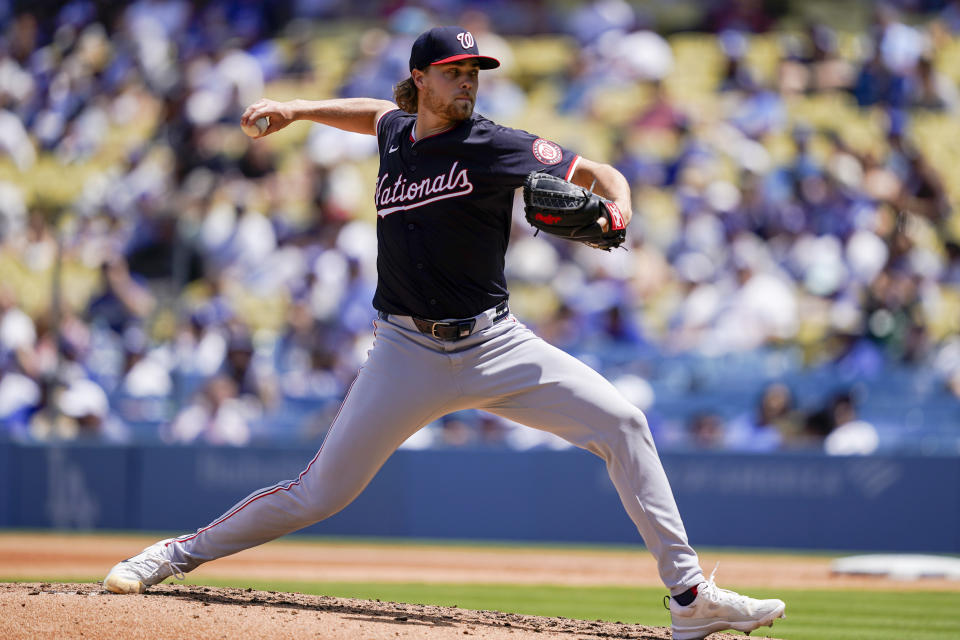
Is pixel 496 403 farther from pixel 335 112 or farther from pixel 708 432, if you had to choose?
pixel 708 432

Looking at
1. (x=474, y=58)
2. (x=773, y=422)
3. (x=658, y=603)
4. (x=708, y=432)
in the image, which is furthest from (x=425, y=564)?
(x=474, y=58)

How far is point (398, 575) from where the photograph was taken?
8.12 metres

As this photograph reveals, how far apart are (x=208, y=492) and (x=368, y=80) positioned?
17.9ft

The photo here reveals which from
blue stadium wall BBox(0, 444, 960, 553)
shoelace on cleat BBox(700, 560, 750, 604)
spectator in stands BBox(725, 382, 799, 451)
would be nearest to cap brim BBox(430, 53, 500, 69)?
shoelace on cleat BBox(700, 560, 750, 604)

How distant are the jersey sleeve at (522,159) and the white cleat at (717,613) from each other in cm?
140

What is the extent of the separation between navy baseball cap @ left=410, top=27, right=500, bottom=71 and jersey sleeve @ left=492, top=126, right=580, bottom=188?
0.80ft

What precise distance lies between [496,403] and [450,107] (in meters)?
0.98

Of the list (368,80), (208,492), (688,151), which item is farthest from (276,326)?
(688,151)

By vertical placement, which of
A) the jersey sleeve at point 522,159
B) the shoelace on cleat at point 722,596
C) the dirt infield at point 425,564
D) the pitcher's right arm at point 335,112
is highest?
the pitcher's right arm at point 335,112

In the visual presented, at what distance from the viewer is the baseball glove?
3.94 meters

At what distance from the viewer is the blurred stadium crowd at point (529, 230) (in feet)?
35.1

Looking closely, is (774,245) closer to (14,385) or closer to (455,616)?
(14,385)

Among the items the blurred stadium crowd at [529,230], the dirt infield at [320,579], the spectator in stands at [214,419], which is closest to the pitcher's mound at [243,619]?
the dirt infield at [320,579]

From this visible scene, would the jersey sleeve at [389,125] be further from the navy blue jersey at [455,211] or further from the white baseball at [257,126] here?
the white baseball at [257,126]
